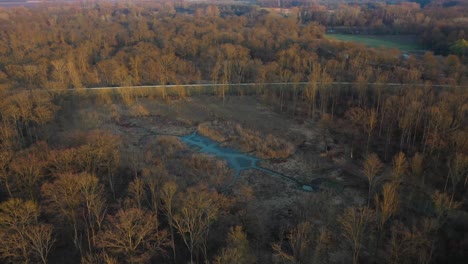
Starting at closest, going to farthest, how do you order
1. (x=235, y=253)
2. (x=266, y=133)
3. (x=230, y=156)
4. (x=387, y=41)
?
(x=235, y=253) → (x=230, y=156) → (x=266, y=133) → (x=387, y=41)

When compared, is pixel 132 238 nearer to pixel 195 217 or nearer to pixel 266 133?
pixel 195 217

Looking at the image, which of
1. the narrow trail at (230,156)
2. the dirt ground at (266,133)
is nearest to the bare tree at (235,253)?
the dirt ground at (266,133)

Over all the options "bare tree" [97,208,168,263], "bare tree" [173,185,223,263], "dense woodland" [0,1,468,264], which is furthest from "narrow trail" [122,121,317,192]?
"bare tree" [97,208,168,263]

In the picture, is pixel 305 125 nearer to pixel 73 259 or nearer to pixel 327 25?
pixel 73 259

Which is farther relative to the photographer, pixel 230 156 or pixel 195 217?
pixel 230 156

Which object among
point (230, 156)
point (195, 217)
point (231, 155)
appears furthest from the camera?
point (231, 155)

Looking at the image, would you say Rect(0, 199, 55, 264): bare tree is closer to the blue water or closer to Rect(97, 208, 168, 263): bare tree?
Rect(97, 208, 168, 263): bare tree

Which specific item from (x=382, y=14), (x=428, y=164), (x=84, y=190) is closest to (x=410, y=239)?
(x=428, y=164)

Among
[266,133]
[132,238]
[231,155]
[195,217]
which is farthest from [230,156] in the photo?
[132,238]
